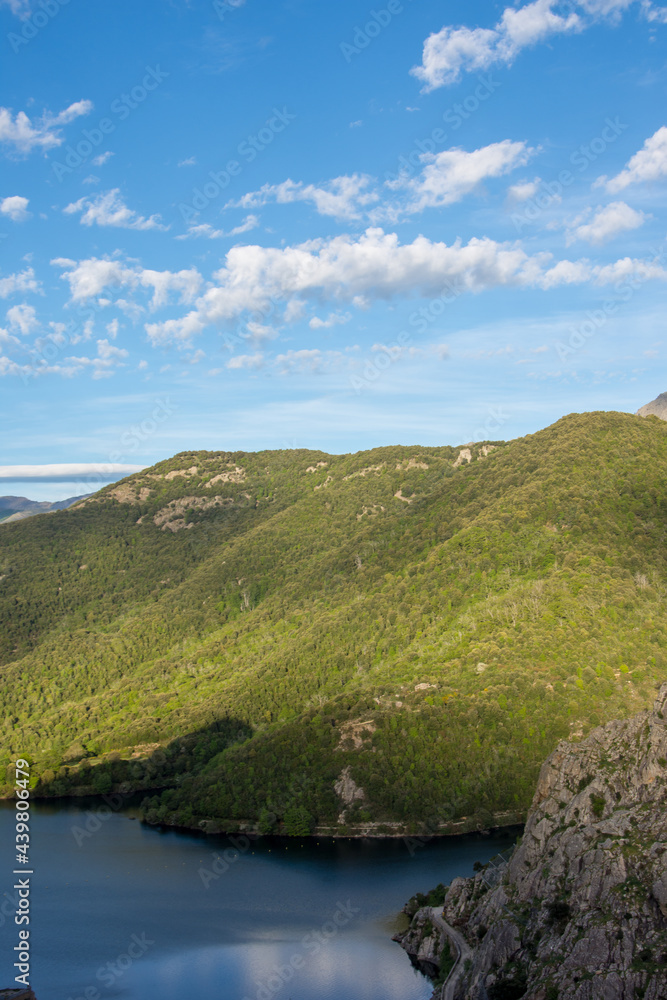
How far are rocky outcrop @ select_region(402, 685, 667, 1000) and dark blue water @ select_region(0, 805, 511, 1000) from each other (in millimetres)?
14268

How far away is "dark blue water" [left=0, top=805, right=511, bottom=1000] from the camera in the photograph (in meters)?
70.8

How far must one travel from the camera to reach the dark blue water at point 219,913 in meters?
70.8

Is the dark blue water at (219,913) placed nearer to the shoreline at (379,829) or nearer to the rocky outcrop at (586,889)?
the shoreline at (379,829)

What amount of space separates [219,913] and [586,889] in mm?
53956

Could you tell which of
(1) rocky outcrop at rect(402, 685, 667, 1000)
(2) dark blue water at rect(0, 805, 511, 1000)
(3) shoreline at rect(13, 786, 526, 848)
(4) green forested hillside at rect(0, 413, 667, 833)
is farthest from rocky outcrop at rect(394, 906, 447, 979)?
(4) green forested hillside at rect(0, 413, 667, 833)

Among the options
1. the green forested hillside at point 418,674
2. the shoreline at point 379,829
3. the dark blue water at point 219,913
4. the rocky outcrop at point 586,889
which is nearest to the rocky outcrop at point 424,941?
the dark blue water at point 219,913

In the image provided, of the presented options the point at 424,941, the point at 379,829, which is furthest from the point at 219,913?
the point at 379,829

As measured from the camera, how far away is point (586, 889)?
162 ft

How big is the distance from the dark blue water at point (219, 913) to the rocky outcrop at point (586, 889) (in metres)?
14.3

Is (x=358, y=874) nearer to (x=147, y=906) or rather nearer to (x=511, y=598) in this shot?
(x=147, y=906)

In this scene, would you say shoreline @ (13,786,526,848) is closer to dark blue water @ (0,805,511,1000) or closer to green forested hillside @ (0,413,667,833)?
green forested hillside @ (0,413,667,833)

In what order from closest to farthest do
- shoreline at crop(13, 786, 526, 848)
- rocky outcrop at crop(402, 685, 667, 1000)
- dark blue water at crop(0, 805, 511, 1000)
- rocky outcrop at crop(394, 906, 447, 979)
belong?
1. rocky outcrop at crop(402, 685, 667, 1000)
2. rocky outcrop at crop(394, 906, 447, 979)
3. dark blue water at crop(0, 805, 511, 1000)
4. shoreline at crop(13, 786, 526, 848)

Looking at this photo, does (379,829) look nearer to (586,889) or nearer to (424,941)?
(424,941)

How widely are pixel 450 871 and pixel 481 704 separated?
36.5 m
